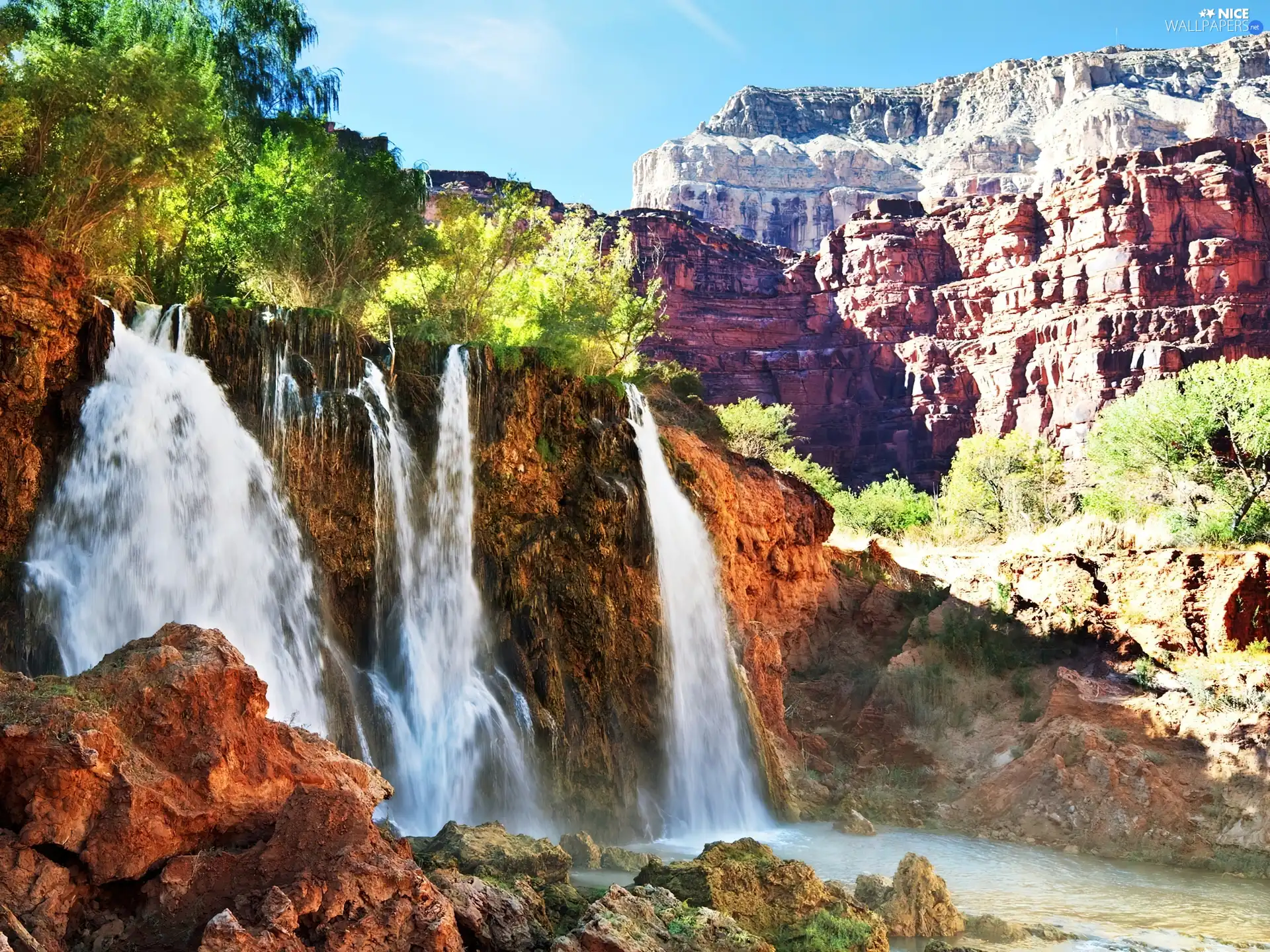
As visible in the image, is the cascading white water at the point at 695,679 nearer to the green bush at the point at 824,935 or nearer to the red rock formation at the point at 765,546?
the red rock formation at the point at 765,546

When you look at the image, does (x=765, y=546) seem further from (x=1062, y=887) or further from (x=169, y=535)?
(x=169, y=535)

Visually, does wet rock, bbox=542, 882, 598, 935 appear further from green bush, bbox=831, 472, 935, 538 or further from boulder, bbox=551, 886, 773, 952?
green bush, bbox=831, 472, 935, 538

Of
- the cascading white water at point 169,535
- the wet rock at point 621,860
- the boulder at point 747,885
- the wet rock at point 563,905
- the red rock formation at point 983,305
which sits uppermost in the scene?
the red rock formation at point 983,305

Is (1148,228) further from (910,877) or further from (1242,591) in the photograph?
(910,877)

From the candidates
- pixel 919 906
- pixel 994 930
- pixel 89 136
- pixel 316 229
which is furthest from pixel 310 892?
pixel 316 229

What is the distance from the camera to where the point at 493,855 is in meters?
9.07

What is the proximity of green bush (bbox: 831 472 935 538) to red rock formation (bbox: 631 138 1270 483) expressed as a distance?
54.4ft

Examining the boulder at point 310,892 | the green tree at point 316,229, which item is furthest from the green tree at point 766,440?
the boulder at point 310,892

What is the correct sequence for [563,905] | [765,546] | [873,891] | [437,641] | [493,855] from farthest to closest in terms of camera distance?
[765,546], [437,641], [873,891], [493,855], [563,905]

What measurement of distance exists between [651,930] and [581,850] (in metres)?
5.83

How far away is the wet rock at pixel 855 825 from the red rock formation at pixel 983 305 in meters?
60.9

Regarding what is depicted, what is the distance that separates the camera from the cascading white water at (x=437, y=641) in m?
13.7

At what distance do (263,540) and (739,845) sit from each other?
7410mm

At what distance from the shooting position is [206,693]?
729 cm
